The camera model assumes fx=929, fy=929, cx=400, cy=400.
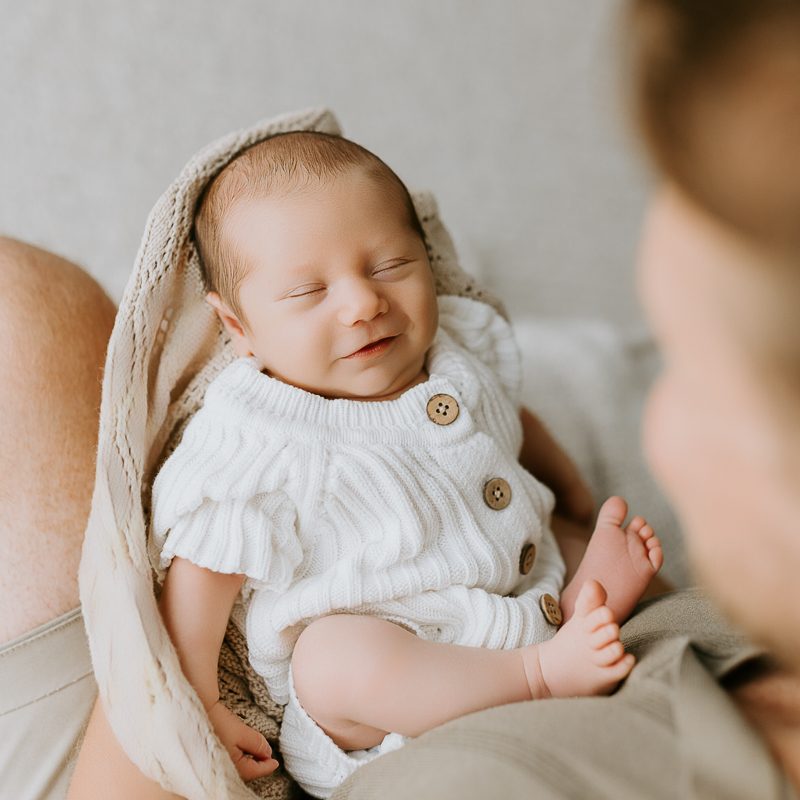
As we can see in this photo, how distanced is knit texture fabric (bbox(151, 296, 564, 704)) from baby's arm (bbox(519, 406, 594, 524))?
0.28 m

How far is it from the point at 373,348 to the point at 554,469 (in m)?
0.39

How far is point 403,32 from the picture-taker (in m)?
1.89

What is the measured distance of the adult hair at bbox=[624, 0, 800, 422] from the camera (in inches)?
16.0

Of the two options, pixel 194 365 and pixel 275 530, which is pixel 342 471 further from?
pixel 194 365

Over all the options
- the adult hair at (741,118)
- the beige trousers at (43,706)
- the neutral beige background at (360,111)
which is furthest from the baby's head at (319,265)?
the neutral beige background at (360,111)

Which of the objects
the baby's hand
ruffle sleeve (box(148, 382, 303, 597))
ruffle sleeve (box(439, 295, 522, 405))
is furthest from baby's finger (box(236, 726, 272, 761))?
ruffle sleeve (box(439, 295, 522, 405))

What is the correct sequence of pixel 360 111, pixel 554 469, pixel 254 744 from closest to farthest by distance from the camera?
pixel 254 744, pixel 554 469, pixel 360 111

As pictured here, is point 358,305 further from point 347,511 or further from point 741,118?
point 741,118

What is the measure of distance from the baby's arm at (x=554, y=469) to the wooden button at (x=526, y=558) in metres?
0.28

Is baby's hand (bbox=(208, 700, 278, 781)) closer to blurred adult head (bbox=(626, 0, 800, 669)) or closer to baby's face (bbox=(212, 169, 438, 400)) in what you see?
baby's face (bbox=(212, 169, 438, 400))

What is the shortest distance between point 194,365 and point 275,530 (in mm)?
249

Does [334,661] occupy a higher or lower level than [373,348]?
lower

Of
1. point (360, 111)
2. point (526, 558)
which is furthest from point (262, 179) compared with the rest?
point (360, 111)

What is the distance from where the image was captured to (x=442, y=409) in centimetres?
91
